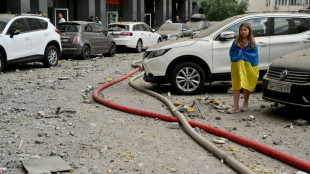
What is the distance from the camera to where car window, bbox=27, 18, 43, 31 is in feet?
52.3

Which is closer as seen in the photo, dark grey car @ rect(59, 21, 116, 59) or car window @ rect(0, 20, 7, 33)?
car window @ rect(0, 20, 7, 33)

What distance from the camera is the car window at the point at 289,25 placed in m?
10.7

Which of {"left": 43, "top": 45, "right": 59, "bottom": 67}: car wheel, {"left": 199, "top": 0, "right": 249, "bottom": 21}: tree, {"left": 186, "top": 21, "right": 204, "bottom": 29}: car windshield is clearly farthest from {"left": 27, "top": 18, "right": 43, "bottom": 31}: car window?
{"left": 199, "top": 0, "right": 249, "bottom": 21}: tree

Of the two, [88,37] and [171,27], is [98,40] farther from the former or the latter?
[171,27]

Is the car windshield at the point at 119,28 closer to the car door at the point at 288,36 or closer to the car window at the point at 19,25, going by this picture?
the car window at the point at 19,25

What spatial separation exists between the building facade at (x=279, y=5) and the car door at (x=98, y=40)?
8556cm

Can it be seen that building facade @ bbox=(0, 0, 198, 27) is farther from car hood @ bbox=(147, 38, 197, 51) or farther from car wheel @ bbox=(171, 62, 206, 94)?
car wheel @ bbox=(171, 62, 206, 94)

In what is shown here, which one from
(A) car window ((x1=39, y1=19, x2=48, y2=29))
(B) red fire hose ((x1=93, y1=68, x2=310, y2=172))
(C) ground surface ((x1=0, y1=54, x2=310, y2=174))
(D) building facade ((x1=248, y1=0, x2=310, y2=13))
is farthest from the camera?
(D) building facade ((x1=248, y1=0, x2=310, y2=13))

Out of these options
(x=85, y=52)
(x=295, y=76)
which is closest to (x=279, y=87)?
(x=295, y=76)

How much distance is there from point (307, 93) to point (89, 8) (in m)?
27.2

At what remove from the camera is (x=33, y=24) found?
52.9ft

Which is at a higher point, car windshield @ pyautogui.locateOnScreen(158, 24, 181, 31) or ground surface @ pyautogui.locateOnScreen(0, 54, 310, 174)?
car windshield @ pyautogui.locateOnScreen(158, 24, 181, 31)

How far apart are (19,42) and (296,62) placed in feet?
32.4

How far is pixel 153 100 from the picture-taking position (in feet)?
32.7
